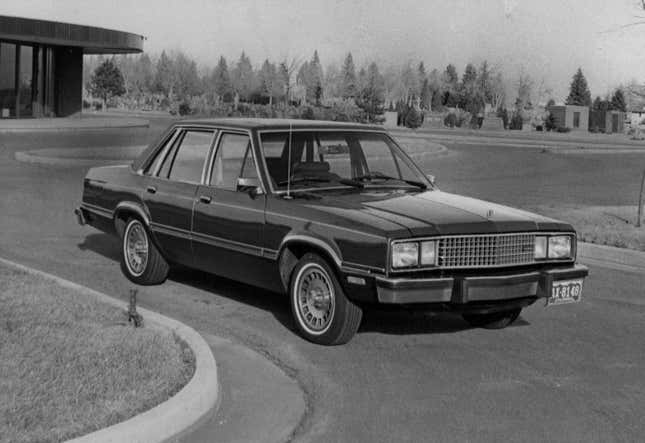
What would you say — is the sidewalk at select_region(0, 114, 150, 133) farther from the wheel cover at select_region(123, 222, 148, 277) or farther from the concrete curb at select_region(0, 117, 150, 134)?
the wheel cover at select_region(123, 222, 148, 277)

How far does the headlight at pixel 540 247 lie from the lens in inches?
285

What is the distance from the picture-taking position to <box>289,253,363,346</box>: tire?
23.0ft

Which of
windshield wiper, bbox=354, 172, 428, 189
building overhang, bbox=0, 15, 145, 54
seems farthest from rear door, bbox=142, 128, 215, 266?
building overhang, bbox=0, 15, 145, 54

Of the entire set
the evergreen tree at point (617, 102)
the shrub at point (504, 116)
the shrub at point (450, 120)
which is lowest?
the shrub at point (450, 120)

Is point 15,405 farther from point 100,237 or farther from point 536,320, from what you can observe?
point 100,237

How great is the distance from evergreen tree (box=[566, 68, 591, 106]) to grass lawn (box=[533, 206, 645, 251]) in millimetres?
101172

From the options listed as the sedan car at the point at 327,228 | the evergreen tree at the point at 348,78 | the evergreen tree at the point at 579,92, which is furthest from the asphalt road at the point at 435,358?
the evergreen tree at the point at 579,92

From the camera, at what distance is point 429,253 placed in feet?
22.2

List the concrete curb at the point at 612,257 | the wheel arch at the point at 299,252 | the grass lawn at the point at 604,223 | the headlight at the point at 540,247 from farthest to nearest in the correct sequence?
the grass lawn at the point at 604,223 < the concrete curb at the point at 612,257 < the headlight at the point at 540,247 < the wheel arch at the point at 299,252

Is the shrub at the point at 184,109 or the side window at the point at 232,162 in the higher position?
the shrub at the point at 184,109

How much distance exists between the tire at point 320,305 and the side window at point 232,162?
118 cm

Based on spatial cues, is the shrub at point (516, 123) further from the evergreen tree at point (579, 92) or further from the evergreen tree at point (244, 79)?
the evergreen tree at point (579, 92)

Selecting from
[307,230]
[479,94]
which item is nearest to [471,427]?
[307,230]

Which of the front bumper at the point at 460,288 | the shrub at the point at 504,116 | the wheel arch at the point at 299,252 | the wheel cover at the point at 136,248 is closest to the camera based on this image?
the front bumper at the point at 460,288
